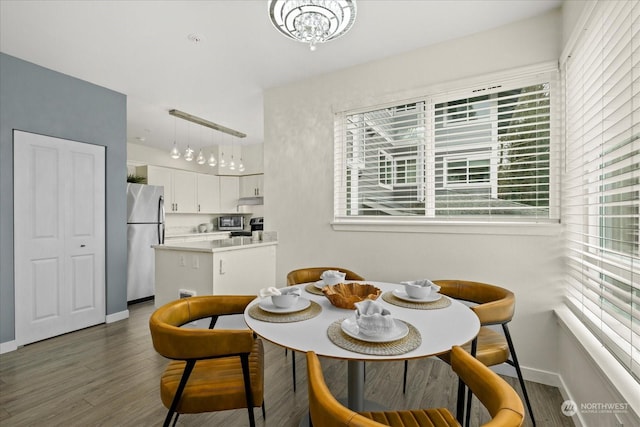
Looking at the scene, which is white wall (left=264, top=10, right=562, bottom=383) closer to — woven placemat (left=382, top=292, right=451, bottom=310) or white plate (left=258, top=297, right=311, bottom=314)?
woven placemat (left=382, top=292, right=451, bottom=310)

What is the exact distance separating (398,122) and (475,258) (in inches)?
52.6

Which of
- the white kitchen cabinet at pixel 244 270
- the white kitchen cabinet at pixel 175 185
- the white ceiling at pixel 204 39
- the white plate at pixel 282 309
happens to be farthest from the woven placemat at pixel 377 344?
the white kitchen cabinet at pixel 175 185

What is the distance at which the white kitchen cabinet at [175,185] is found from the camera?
212 inches

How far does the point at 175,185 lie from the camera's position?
18.7ft

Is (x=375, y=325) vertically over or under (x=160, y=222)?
under

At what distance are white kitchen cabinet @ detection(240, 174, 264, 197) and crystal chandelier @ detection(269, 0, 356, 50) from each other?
4.63 m

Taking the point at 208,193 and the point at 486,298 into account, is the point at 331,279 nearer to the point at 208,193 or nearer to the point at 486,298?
the point at 486,298

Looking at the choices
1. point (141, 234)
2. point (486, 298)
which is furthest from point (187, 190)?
point (486, 298)

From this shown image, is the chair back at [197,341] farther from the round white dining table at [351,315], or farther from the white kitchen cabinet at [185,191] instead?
the white kitchen cabinet at [185,191]

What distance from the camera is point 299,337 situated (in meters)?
1.22

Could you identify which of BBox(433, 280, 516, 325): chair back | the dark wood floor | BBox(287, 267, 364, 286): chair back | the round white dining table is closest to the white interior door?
the dark wood floor

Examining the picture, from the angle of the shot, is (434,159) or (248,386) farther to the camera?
(434,159)

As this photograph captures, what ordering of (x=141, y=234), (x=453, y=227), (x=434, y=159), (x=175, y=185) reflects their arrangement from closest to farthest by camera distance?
(x=453, y=227), (x=434, y=159), (x=141, y=234), (x=175, y=185)

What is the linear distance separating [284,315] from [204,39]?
2.35 meters
